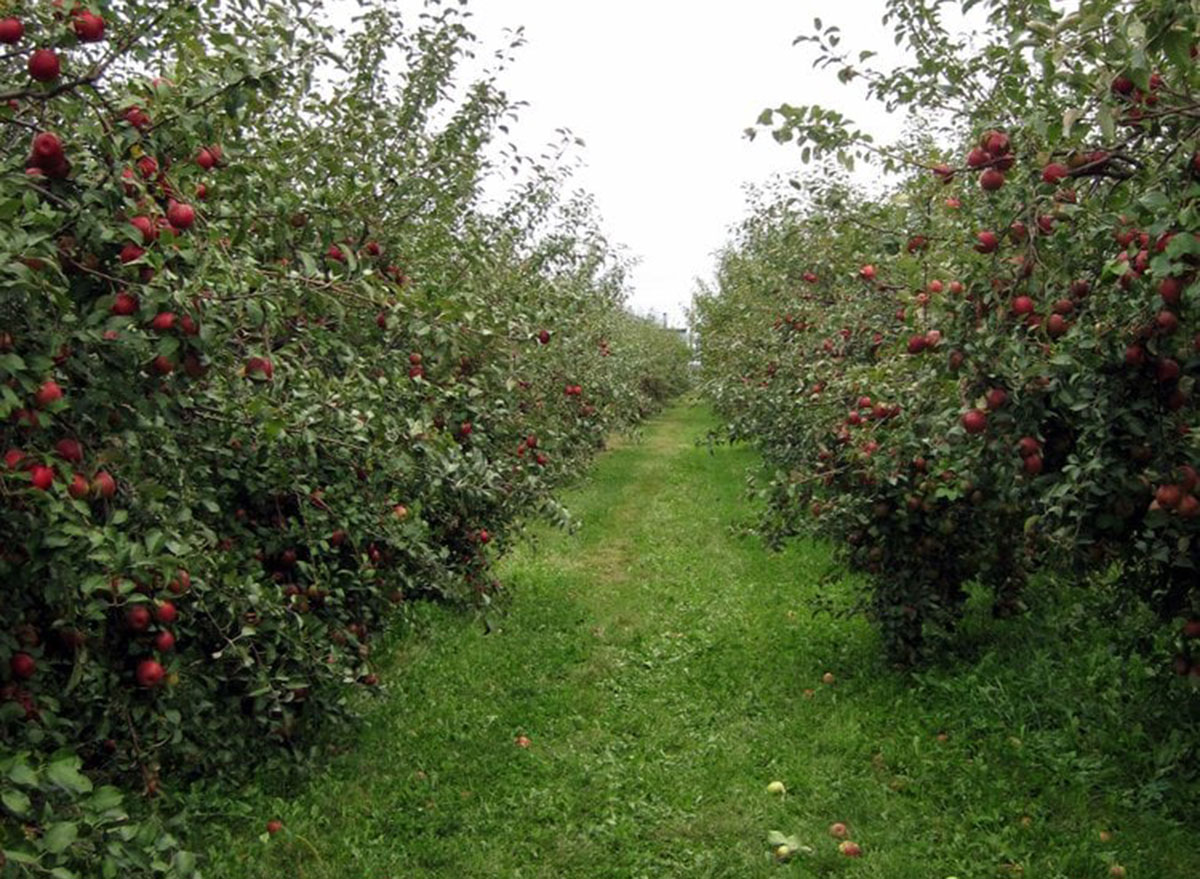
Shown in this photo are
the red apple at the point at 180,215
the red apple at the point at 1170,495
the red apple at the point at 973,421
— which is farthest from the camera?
the red apple at the point at 973,421

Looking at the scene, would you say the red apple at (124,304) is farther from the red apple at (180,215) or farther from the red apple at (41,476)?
the red apple at (41,476)

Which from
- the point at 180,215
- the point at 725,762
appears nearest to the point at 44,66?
the point at 180,215

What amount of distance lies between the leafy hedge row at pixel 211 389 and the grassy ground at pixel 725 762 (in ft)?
1.78

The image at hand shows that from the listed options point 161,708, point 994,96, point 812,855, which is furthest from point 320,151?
point 812,855

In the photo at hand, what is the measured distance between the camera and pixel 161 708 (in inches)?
127

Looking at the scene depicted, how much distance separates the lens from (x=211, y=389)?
8.45ft

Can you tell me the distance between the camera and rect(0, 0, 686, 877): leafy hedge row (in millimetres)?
1848

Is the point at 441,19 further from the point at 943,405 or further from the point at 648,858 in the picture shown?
the point at 648,858

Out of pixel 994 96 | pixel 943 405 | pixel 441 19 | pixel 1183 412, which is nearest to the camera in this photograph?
pixel 1183 412

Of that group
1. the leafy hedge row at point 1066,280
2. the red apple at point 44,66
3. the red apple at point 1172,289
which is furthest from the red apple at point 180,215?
the red apple at point 1172,289

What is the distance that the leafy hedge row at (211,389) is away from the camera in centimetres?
185

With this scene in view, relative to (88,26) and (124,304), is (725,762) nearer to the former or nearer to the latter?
(124,304)

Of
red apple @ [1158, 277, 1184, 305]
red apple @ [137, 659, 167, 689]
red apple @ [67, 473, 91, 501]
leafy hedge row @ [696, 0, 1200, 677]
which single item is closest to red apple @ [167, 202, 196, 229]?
red apple @ [67, 473, 91, 501]

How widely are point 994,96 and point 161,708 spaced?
12.6 feet
